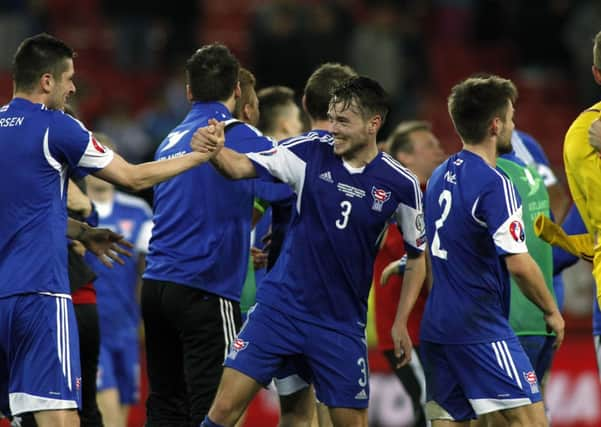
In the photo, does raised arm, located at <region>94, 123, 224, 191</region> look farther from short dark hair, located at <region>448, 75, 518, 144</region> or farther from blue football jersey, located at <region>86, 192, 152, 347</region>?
blue football jersey, located at <region>86, 192, 152, 347</region>

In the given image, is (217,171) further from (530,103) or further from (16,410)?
(530,103)

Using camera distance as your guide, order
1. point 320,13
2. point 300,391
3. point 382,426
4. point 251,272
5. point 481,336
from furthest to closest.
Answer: point 320,13
point 382,426
point 251,272
point 300,391
point 481,336

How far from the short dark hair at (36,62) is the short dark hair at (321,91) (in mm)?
1546

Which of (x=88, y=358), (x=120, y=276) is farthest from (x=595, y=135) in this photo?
(x=120, y=276)

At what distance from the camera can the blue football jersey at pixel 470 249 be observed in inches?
265

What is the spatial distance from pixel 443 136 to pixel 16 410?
10.4 meters

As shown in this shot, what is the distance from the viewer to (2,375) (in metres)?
6.65

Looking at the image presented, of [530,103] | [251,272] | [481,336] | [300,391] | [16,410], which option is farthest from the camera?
[530,103]

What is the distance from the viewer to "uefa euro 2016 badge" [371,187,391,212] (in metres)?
6.78

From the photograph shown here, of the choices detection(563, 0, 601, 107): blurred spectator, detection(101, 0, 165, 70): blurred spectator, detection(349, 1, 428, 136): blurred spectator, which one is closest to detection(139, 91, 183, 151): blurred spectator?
detection(101, 0, 165, 70): blurred spectator

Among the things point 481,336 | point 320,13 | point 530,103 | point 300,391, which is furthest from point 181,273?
point 530,103

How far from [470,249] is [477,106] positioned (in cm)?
78

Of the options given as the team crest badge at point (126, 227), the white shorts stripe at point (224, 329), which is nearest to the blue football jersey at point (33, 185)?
the white shorts stripe at point (224, 329)

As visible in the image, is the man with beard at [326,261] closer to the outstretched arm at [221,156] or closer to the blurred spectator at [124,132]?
the outstretched arm at [221,156]
